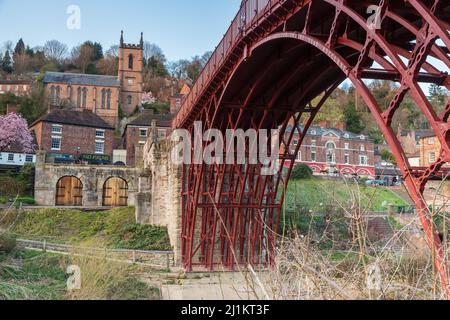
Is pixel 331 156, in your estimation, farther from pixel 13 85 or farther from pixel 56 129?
pixel 13 85

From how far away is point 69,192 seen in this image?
32.5 m

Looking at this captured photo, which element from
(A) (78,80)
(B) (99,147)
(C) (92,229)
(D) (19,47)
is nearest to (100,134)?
(B) (99,147)

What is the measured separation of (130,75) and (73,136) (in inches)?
889

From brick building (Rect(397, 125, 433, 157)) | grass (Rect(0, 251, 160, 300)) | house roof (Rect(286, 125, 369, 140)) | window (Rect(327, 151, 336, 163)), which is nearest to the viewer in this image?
grass (Rect(0, 251, 160, 300))

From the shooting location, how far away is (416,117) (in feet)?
202

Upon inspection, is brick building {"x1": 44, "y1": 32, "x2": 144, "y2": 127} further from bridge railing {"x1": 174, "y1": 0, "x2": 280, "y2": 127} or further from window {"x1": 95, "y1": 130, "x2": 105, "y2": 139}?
bridge railing {"x1": 174, "y1": 0, "x2": 280, "y2": 127}

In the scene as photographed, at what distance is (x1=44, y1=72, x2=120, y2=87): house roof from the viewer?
189 feet

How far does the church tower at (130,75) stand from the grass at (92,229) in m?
34.4

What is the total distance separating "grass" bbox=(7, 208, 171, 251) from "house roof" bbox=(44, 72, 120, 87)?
3341 centimetres

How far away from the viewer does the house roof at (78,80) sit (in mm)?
57625

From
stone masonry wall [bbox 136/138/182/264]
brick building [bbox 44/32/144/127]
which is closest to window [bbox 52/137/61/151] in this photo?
brick building [bbox 44/32/144/127]

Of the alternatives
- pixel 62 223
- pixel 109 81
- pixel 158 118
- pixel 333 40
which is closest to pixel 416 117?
pixel 158 118

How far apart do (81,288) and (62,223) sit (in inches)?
730
